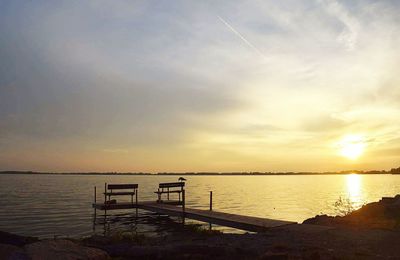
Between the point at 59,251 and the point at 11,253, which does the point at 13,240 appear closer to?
the point at 11,253

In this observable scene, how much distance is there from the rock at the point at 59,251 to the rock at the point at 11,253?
14 cm

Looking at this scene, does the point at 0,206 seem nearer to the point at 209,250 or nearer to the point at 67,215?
the point at 67,215

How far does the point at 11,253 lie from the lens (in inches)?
419

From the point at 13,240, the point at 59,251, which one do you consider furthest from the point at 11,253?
the point at 13,240

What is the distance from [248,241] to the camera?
14.4 meters

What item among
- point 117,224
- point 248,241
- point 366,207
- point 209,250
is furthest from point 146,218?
point 209,250

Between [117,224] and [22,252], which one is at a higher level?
[22,252]

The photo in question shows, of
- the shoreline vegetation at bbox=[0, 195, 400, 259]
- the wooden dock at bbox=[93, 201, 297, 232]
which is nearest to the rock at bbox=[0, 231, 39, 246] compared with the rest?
the shoreline vegetation at bbox=[0, 195, 400, 259]

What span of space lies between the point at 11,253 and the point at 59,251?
1.64 meters

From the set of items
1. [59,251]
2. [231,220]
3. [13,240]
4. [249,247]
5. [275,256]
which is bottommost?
[13,240]

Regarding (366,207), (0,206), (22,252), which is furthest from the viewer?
(0,206)

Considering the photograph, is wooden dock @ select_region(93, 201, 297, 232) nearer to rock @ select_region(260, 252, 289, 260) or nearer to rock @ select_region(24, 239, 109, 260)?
rock @ select_region(260, 252, 289, 260)

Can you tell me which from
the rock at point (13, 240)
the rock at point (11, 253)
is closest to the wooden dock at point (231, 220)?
the rock at point (13, 240)

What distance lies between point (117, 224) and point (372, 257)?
24758mm
